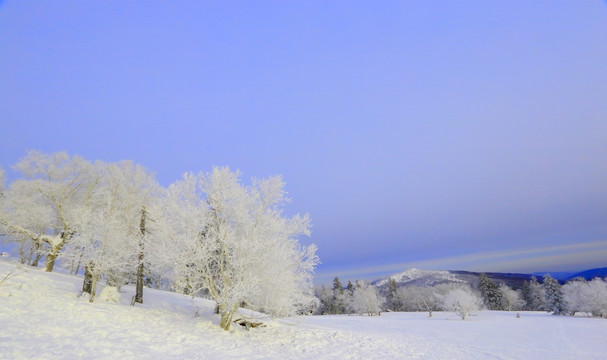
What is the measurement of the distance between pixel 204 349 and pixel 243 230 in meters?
6.46

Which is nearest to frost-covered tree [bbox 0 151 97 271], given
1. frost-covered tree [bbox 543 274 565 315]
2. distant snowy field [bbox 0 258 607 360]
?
distant snowy field [bbox 0 258 607 360]

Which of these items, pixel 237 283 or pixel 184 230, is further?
pixel 184 230

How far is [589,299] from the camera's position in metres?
54.1

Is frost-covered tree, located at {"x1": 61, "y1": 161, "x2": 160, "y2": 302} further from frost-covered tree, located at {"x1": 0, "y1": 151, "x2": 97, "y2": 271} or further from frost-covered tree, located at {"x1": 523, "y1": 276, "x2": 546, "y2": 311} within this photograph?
frost-covered tree, located at {"x1": 523, "y1": 276, "x2": 546, "y2": 311}

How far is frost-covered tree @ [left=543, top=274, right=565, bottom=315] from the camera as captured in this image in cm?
6056

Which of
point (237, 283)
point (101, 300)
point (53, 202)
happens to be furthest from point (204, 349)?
point (53, 202)

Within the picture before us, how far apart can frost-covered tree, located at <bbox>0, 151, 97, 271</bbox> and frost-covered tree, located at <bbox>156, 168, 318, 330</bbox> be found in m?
13.8

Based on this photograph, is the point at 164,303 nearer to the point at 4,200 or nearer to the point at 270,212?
the point at 270,212

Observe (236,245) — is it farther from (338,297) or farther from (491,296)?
(491,296)

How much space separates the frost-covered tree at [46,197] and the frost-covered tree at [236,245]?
13.8 meters

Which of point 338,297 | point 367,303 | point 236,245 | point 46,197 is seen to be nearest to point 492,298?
point 367,303

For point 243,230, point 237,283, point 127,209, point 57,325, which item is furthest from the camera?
point 127,209

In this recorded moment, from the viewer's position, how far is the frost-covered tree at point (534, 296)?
8462cm

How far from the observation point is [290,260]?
1744 cm
